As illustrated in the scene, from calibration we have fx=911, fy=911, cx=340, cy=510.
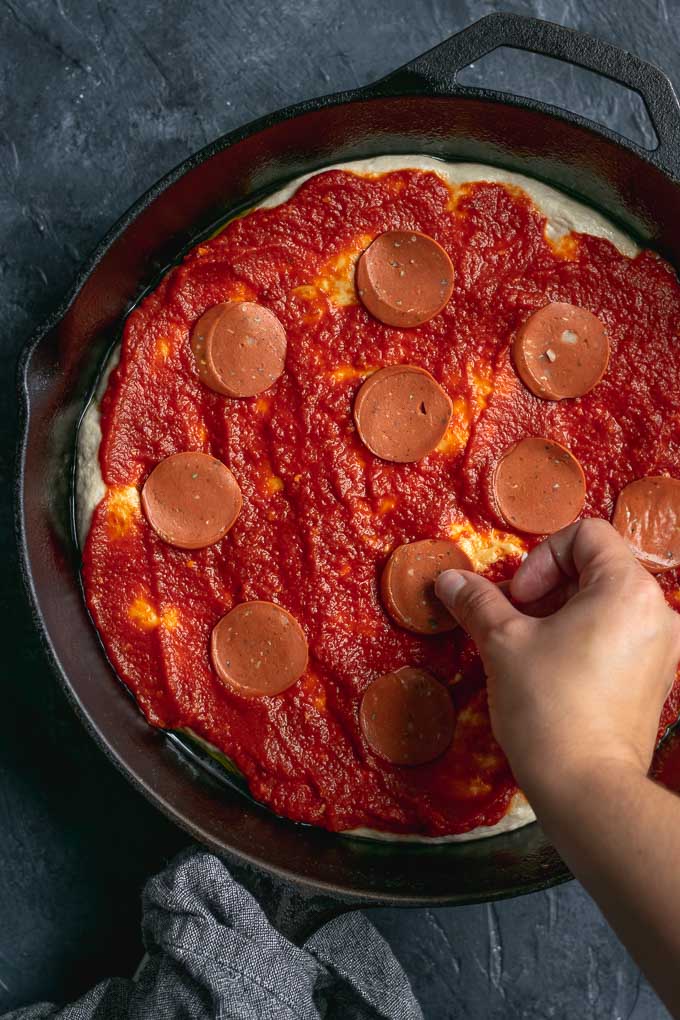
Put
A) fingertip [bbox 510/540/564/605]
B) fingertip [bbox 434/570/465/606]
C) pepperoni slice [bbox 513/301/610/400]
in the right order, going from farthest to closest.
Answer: pepperoni slice [bbox 513/301/610/400]
fingertip [bbox 434/570/465/606]
fingertip [bbox 510/540/564/605]

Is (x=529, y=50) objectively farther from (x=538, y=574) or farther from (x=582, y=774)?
(x=582, y=774)

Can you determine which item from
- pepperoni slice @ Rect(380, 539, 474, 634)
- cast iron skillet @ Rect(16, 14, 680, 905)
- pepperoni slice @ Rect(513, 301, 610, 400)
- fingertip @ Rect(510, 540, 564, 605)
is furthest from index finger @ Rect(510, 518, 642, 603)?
cast iron skillet @ Rect(16, 14, 680, 905)

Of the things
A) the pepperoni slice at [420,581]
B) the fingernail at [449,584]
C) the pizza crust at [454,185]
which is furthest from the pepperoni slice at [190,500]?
the fingernail at [449,584]

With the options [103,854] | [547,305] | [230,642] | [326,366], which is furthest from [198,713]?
[547,305]

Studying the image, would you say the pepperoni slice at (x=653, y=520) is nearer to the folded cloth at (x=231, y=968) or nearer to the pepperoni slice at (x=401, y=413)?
the pepperoni slice at (x=401, y=413)

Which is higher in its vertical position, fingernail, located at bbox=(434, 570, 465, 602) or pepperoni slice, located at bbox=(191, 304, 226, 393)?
pepperoni slice, located at bbox=(191, 304, 226, 393)

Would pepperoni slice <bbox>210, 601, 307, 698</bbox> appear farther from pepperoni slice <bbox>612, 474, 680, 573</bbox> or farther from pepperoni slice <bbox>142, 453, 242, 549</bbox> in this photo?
pepperoni slice <bbox>612, 474, 680, 573</bbox>
